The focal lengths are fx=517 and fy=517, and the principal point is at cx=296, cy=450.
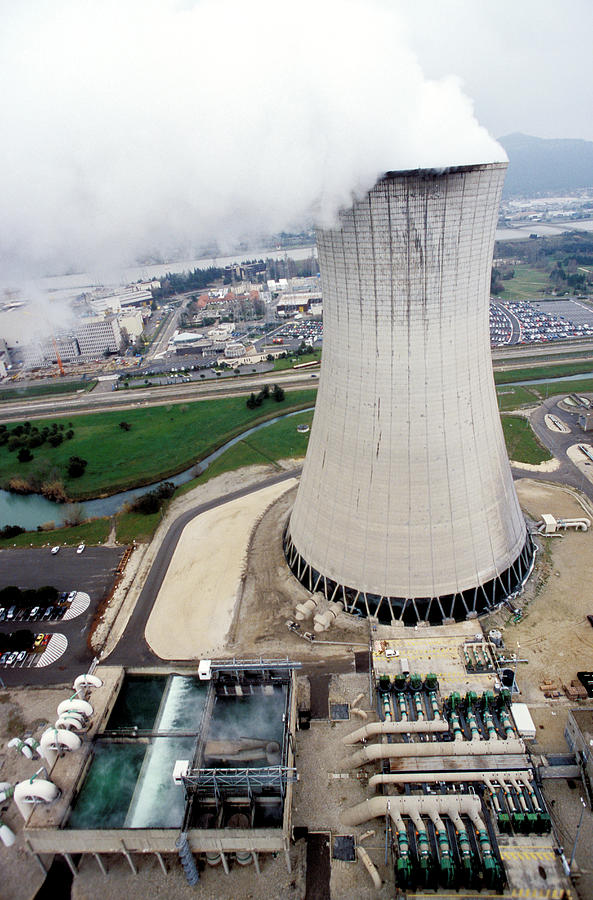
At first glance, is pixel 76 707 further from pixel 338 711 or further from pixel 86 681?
pixel 338 711

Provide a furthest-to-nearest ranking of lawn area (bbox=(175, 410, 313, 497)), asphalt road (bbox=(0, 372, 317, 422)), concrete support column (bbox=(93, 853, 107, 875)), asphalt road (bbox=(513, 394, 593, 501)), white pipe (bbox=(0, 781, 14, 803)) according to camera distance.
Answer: asphalt road (bbox=(0, 372, 317, 422)) < lawn area (bbox=(175, 410, 313, 497)) < asphalt road (bbox=(513, 394, 593, 501)) < white pipe (bbox=(0, 781, 14, 803)) < concrete support column (bbox=(93, 853, 107, 875))

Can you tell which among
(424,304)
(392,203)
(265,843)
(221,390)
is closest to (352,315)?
(424,304)

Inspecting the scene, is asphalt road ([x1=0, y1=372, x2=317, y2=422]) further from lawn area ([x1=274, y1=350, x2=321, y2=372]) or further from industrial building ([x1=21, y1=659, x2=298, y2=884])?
industrial building ([x1=21, y1=659, x2=298, y2=884])

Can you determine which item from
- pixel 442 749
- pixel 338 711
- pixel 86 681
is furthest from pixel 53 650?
pixel 442 749

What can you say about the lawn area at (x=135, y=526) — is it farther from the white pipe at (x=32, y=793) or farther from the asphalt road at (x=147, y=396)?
the asphalt road at (x=147, y=396)

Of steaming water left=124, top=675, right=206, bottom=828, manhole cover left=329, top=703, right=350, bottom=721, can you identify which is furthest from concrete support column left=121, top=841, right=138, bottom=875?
manhole cover left=329, top=703, right=350, bottom=721

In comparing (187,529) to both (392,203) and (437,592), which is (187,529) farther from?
(392,203)

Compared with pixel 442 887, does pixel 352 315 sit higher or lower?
higher

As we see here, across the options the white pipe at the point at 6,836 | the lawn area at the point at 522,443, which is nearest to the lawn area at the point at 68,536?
the white pipe at the point at 6,836
